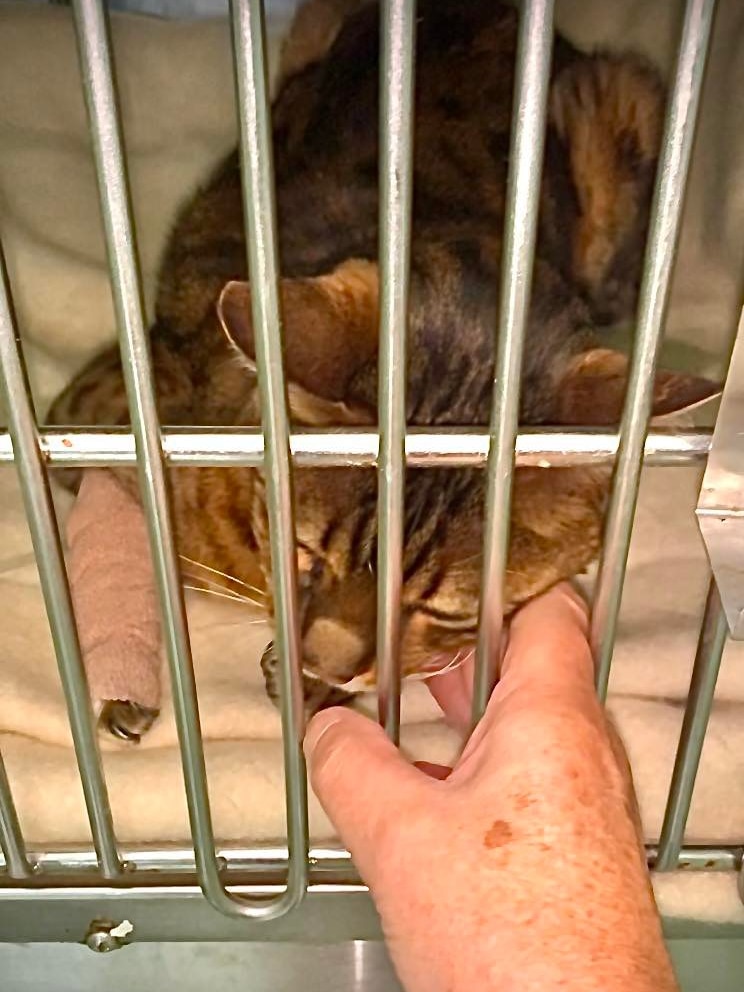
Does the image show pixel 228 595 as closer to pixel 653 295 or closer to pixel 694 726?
pixel 694 726

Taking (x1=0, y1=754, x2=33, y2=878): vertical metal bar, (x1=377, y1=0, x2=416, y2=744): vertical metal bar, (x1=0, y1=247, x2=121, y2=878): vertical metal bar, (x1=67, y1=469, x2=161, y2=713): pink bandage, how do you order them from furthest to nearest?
(x1=67, y1=469, x2=161, y2=713): pink bandage → (x1=0, y1=754, x2=33, y2=878): vertical metal bar → (x1=0, y1=247, x2=121, y2=878): vertical metal bar → (x1=377, y1=0, x2=416, y2=744): vertical metal bar

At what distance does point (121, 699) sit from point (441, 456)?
1.38ft

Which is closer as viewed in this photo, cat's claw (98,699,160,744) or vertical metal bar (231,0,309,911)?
vertical metal bar (231,0,309,911)

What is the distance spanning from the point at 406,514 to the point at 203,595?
0.94ft

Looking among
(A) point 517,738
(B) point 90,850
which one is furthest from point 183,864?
(A) point 517,738

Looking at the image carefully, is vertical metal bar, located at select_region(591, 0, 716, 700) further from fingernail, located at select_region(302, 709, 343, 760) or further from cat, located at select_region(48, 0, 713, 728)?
fingernail, located at select_region(302, 709, 343, 760)

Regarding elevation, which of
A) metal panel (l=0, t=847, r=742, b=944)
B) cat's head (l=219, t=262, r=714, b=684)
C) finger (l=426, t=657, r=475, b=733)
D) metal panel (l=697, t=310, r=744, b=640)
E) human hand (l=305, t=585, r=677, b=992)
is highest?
cat's head (l=219, t=262, r=714, b=684)

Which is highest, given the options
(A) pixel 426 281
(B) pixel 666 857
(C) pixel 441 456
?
(A) pixel 426 281

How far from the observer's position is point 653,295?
596 millimetres

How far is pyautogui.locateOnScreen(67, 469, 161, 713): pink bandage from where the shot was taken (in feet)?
3.07

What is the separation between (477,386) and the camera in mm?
951

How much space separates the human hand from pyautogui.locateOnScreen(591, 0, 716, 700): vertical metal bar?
0.09 m

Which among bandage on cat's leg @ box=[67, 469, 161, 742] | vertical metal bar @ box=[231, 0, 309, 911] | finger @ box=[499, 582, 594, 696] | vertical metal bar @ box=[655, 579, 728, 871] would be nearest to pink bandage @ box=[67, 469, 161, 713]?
bandage on cat's leg @ box=[67, 469, 161, 742]

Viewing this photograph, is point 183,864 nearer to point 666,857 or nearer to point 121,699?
point 121,699
